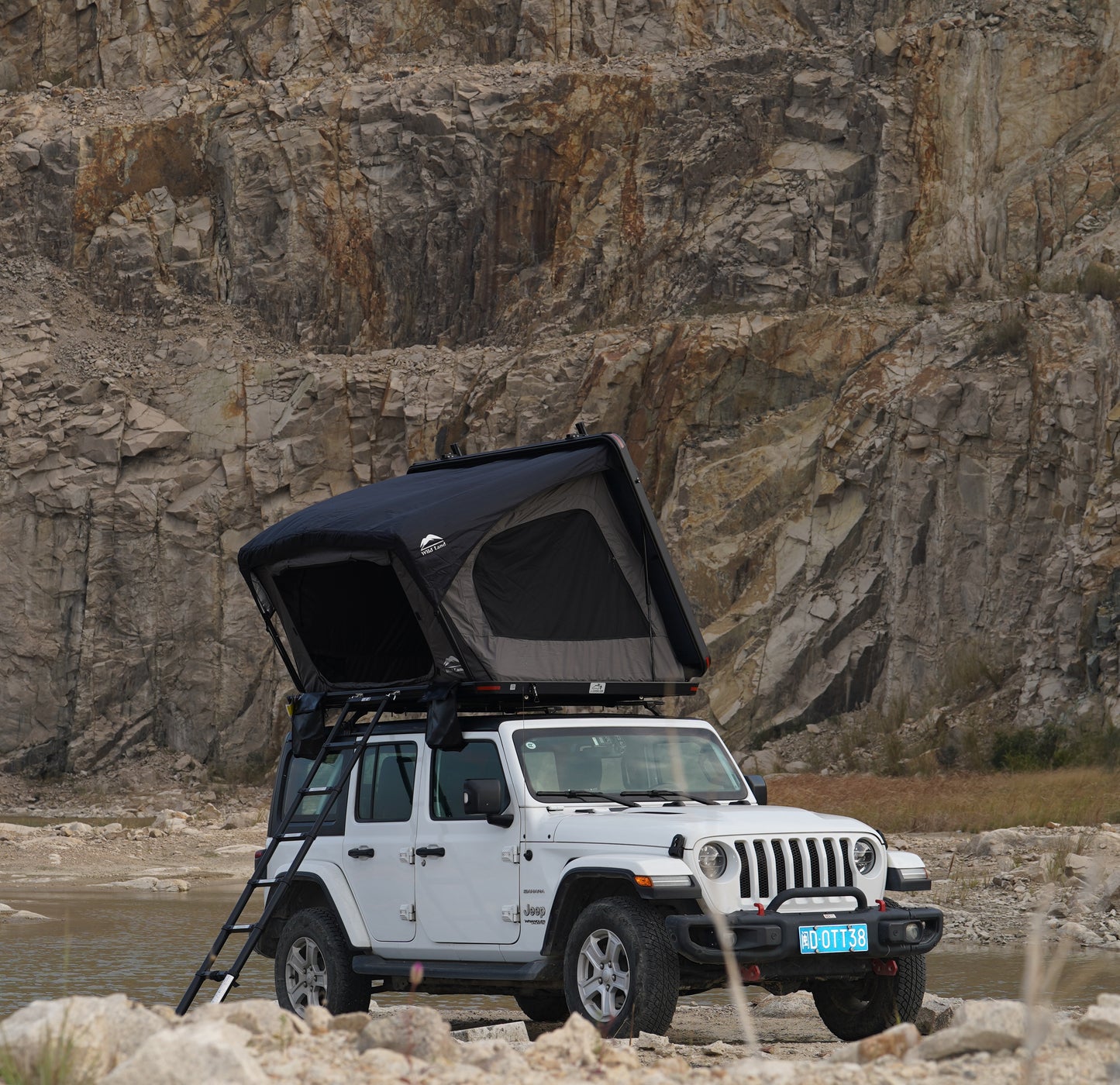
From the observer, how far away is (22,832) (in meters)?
29.4

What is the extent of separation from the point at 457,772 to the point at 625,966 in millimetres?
1907

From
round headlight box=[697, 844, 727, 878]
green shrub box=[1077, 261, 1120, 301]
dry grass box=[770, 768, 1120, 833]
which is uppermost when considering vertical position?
green shrub box=[1077, 261, 1120, 301]

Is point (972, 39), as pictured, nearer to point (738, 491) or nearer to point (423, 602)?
point (738, 491)

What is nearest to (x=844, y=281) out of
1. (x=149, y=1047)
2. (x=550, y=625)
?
(x=550, y=625)

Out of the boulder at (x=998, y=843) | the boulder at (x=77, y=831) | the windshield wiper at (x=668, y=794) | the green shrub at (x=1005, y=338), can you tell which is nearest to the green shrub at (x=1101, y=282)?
the green shrub at (x=1005, y=338)

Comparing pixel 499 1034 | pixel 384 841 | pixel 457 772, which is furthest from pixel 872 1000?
pixel 384 841

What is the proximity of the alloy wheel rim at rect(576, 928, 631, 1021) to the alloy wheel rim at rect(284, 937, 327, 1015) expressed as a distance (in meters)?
2.12

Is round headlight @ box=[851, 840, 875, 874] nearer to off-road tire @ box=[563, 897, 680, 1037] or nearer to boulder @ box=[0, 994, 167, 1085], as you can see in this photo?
off-road tire @ box=[563, 897, 680, 1037]

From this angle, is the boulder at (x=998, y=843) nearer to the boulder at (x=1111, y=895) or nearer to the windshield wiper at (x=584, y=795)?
the boulder at (x=1111, y=895)

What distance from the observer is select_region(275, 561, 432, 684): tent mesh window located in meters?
11.1

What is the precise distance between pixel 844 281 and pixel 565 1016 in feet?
113

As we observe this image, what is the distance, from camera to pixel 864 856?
28.2 ft

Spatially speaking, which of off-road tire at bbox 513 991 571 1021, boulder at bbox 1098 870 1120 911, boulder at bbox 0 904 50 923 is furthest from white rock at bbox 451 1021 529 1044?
boulder at bbox 0 904 50 923

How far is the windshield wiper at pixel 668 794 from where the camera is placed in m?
9.23
